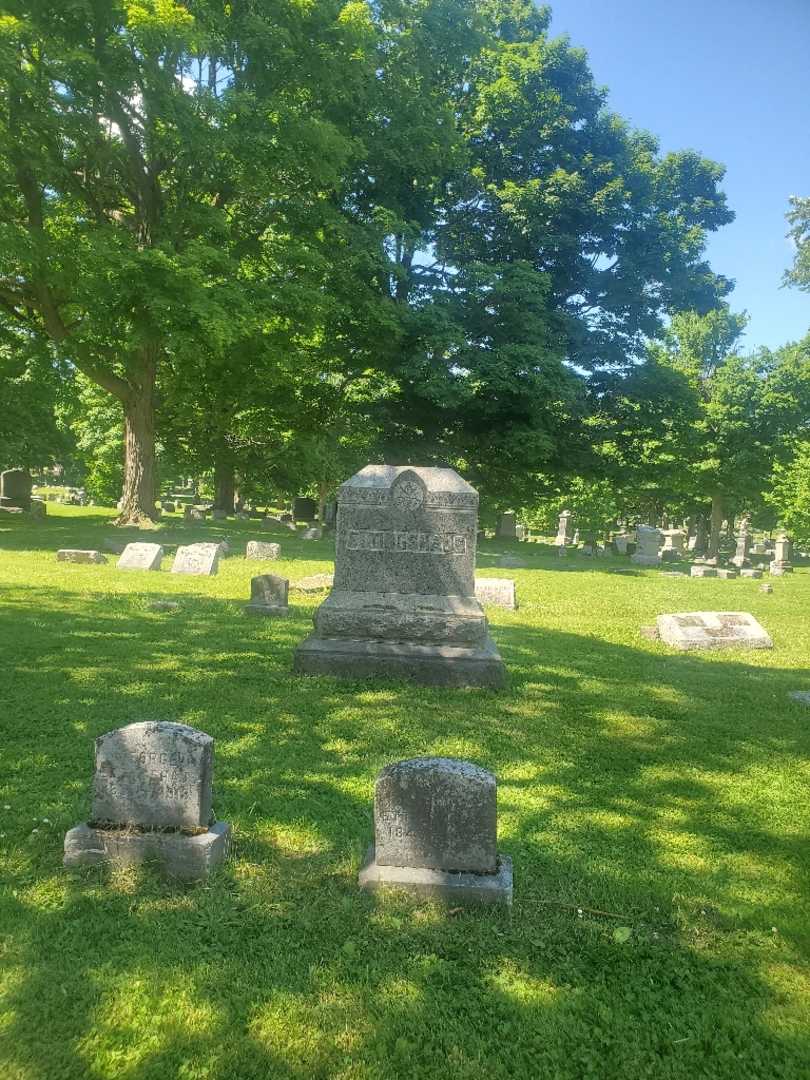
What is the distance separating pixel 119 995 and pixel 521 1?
3581 centimetres

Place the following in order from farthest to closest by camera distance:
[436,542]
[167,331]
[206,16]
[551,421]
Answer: [551,421]
[167,331]
[206,16]
[436,542]

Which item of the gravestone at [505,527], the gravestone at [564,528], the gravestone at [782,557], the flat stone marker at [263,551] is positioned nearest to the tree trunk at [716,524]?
the gravestone at [782,557]

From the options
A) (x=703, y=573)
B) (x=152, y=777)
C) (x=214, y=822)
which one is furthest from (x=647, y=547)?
(x=152, y=777)

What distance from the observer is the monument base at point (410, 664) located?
7488 mm

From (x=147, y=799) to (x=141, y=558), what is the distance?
12.1 m

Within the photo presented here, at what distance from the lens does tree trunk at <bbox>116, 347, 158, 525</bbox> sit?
22562 millimetres

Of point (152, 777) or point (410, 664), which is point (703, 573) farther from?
point (152, 777)

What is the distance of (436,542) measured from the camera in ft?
26.6

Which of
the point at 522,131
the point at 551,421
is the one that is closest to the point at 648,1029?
the point at 551,421

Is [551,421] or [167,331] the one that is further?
[551,421]

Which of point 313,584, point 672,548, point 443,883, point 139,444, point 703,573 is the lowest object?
point 443,883

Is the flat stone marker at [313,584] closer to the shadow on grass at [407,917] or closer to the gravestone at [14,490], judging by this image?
the shadow on grass at [407,917]

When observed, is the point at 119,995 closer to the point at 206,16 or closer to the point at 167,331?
the point at 167,331

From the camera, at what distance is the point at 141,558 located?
49.5 ft
